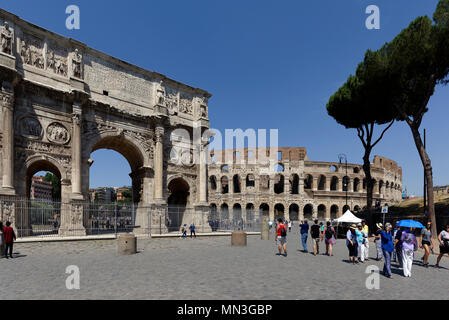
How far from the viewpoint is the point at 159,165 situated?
65.7ft

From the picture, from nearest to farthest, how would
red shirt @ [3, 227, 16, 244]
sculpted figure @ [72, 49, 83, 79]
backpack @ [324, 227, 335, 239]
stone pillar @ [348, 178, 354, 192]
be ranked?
red shirt @ [3, 227, 16, 244] < backpack @ [324, 227, 335, 239] < sculpted figure @ [72, 49, 83, 79] < stone pillar @ [348, 178, 354, 192]

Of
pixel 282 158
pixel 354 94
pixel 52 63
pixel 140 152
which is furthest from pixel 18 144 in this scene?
pixel 282 158

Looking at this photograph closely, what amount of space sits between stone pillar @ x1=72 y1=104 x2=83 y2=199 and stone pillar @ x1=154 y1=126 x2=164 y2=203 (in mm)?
4830

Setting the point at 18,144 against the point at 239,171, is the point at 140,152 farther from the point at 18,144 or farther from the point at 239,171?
the point at 239,171

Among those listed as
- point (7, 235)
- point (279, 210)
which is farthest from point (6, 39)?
point (279, 210)

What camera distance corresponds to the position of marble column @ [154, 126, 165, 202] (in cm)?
1967

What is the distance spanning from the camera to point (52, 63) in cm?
1650

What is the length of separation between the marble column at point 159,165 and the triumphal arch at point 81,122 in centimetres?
7

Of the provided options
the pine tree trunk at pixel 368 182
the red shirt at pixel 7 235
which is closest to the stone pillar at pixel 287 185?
the pine tree trunk at pixel 368 182

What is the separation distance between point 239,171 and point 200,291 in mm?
39174

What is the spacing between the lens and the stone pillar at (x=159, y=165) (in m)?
19.7

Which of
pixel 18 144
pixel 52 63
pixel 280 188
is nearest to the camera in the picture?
pixel 18 144

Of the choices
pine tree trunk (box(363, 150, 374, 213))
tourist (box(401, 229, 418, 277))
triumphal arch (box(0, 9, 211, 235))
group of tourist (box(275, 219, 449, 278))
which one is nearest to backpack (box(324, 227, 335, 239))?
group of tourist (box(275, 219, 449, 278))

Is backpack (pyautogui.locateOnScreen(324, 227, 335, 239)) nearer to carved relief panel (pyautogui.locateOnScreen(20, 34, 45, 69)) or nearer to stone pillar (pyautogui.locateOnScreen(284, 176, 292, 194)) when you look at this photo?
carved relief panel (pyautogui.locateOnScreen(20, 34, 45, 69))
